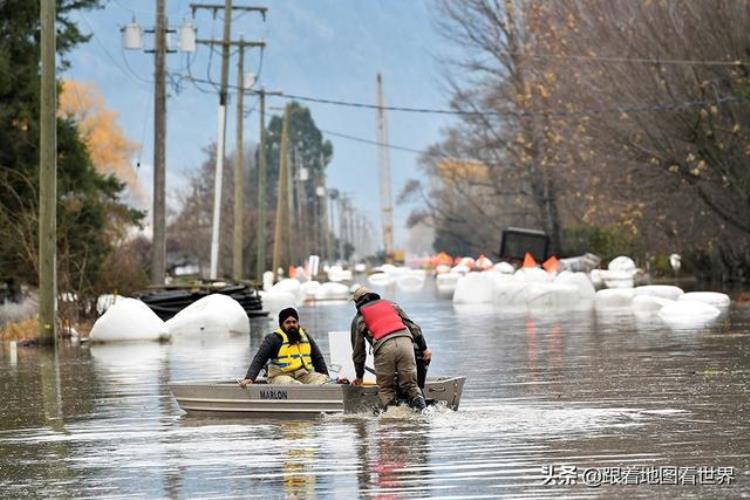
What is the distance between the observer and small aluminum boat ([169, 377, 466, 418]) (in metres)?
18.7

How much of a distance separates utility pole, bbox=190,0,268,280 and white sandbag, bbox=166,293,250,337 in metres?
17.0

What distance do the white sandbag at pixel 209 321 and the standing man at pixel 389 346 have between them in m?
20.4

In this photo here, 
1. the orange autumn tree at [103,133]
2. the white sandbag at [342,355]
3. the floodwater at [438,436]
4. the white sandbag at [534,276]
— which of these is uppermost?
the orange autumn tree at [103,133]

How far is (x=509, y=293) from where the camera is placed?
2185 inches

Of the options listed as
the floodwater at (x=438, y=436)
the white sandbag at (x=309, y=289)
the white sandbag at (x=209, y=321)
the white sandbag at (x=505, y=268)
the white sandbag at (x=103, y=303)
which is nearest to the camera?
the floodwater at (x=438, y=436)

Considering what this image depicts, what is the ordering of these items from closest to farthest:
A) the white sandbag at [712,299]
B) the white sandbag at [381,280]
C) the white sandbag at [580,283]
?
the white sandbag at [712,299]
the white sandbag at [580,283]
the white sandbag at [381,280]

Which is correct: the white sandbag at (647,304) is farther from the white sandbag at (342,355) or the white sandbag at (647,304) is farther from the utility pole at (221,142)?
the white sandbag at (342,355)

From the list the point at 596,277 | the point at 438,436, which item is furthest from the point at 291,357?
the point at 596,277

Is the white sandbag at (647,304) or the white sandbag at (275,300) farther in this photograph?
the white sandbag at (275,300)

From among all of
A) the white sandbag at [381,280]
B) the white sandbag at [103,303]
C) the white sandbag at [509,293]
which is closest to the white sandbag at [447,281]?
the white sandbag at [381,280]

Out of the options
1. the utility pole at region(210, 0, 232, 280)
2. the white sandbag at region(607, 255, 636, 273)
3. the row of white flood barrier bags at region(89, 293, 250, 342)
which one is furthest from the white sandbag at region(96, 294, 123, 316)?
the white sandbag at region(607, 255, 636, 273)

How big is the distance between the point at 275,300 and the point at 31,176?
16.0 meters

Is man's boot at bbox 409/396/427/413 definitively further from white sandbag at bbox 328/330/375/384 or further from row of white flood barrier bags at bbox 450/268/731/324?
row of white flood barrier bags at bbox 450/268/731/324

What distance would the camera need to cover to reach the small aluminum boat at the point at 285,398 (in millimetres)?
18656
